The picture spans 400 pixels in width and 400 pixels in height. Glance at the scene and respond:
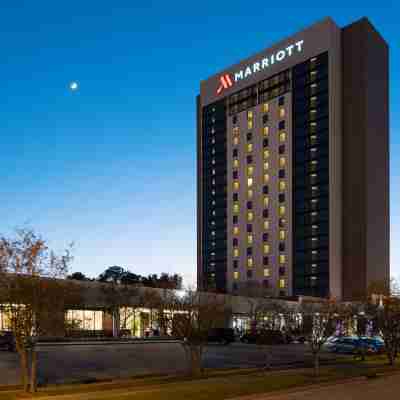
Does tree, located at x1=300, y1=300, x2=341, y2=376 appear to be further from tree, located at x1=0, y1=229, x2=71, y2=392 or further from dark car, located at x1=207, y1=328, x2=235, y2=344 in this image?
dark car, located at x1=207, y1=328, x2=235, y2=344

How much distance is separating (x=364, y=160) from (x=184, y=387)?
10497cm

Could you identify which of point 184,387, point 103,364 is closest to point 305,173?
point 103,364

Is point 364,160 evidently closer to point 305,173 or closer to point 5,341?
point 305,173

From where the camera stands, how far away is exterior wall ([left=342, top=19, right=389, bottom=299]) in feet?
390

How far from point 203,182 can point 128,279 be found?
3290cm

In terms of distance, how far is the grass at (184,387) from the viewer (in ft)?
68.6

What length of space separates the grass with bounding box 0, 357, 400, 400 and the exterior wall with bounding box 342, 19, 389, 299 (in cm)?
8995

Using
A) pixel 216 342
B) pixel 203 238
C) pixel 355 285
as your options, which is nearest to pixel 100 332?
pixel 216 342

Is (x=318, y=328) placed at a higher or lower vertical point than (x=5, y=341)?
higher

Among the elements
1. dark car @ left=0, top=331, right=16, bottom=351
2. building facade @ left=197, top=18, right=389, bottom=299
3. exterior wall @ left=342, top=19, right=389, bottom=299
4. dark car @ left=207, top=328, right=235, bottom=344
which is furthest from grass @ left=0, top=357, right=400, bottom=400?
exterior wall @ left=342, top=19, right=389, bottom=299

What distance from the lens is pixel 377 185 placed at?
12456cm

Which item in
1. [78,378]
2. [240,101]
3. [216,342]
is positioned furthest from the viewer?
[240,101]

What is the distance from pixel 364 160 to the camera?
121m

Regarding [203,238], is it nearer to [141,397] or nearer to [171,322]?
[171,322]
